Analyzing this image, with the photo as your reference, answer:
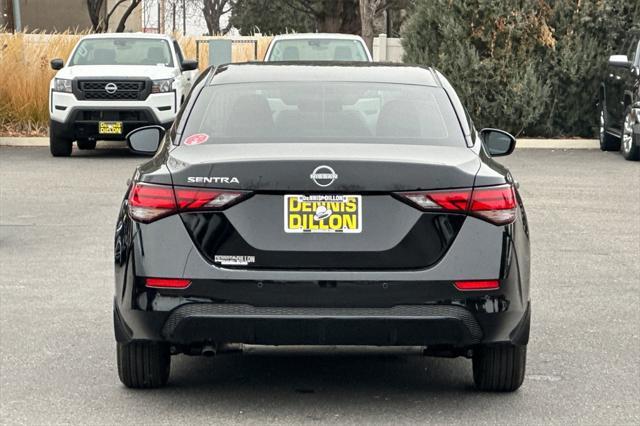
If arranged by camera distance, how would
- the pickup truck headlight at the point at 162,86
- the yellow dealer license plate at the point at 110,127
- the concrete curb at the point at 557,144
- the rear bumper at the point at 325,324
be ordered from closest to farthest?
1. the rear bumper at the point at 325,324
2. the yellow dealer license plate at the point at 110,127
3. the pickup truck headlight at the point at 162,86
4. the concrete curb at the point at 557,144

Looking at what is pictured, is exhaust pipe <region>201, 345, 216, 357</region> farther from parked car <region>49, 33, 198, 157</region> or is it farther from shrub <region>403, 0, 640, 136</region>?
shrub <region>403, 0, 640, 136</region>

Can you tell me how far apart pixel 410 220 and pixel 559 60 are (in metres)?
19.4

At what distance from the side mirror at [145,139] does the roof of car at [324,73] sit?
0.59 m

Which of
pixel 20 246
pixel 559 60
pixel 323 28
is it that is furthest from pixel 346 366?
pixel 323 28

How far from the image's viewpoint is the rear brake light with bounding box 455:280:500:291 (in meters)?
6.07

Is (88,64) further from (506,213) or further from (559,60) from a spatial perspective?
(506,213)

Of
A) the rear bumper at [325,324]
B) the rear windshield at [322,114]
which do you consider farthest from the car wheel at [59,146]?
the rear bumper at [325,324]

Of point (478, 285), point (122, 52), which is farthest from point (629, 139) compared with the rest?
point (478, 285)

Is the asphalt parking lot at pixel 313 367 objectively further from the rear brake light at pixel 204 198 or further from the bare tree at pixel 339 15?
the bare tree at pixel 339 15

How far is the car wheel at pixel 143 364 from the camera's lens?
658 centimetres

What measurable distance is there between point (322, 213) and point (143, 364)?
1.24 metres

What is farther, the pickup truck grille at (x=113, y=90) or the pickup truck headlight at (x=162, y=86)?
the pickup truck headlight at (x=162, y=86)

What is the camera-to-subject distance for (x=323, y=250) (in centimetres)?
601

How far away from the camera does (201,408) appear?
21.2 feet
